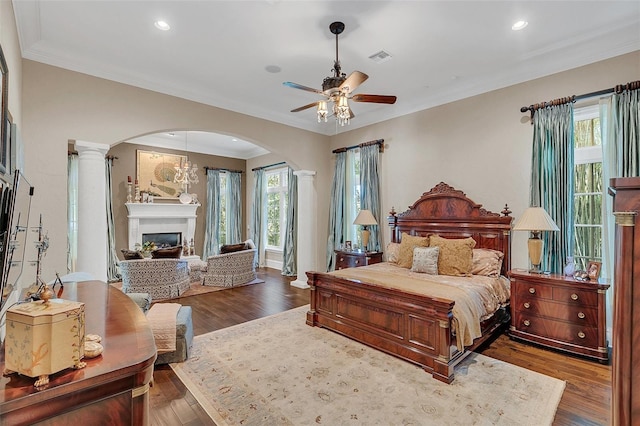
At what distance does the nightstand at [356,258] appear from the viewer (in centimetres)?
516

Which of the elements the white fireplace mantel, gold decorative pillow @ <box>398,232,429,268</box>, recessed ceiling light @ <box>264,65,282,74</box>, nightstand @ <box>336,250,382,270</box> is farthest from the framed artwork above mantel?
gold decorative pillow @ <box>398,232,429,268</box>

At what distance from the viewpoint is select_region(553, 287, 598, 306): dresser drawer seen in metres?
2.96

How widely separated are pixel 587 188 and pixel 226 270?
567 cm

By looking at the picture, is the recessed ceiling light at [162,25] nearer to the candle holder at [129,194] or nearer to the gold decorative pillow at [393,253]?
the gold decorative pillow at [393,253]

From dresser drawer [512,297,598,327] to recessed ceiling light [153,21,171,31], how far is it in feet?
15.5

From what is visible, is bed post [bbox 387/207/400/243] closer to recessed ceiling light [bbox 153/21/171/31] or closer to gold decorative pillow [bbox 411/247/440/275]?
gold decorative pillow [bbox 411/247/440/275]

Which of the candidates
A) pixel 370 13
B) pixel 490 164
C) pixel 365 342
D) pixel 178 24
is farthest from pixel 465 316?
pixel 178 24

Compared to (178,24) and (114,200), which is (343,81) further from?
(114,200)

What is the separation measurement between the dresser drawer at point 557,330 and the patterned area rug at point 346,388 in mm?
687

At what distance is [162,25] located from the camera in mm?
2961

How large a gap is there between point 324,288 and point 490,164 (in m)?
2.86

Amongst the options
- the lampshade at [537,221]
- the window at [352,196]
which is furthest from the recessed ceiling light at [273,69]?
the lampshade at [537,221]

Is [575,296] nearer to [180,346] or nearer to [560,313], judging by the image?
[560,313]

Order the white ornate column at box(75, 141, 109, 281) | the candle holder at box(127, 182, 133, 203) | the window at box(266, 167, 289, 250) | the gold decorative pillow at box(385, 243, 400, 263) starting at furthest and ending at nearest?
the window at box(266, 167, 289, 250) → the candle holder at box(127, 182, 133, 203) → the gold decorative pillow at box(385, 243, 400, 263) → the white ornate column at box(75, 141, 109, 281)
